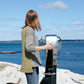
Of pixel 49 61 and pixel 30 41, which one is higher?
pixel 30 41

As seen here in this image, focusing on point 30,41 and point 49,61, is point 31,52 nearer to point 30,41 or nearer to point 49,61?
point 30,41

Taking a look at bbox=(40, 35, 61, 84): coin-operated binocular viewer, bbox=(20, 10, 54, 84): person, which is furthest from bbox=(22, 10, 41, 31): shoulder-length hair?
bbox=(40, 35, 61, 84): coin-operated binocular viewer

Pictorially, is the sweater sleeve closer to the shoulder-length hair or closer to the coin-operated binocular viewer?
the shoulder-length hair

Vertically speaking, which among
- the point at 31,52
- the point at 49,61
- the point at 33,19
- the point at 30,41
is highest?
the point at 33,19

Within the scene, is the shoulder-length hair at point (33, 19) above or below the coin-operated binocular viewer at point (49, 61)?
above

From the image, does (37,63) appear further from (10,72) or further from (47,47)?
(10,72)

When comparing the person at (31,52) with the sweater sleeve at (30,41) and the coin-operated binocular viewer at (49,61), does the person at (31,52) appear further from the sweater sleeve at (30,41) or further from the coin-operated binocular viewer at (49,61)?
the coin-operated binocular viewer at (49,61)

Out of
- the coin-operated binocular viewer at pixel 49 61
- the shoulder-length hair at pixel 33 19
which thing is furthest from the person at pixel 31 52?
the coin-operated binocular viewer at pixel 49 61

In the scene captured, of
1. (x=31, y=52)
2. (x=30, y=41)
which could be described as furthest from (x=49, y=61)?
(x=30, y=41)

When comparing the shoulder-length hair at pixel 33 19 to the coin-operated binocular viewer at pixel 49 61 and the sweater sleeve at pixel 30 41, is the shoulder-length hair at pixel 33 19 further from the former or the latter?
the coin-operated binocular viewer at pixel 49 61

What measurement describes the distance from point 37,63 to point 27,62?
0.13 metres

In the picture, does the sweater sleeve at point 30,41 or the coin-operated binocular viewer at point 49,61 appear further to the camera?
the coin-operated binocular viewer at point 49,61

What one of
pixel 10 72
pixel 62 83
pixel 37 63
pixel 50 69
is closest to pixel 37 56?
pixel 37 63

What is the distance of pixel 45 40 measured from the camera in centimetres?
367
